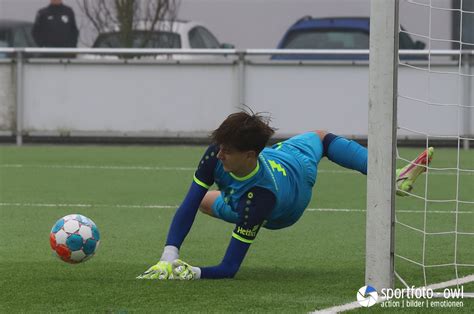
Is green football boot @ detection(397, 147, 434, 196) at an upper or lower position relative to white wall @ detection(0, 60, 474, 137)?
upper

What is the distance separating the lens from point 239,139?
630 cm

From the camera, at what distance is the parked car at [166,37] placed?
19.6 m

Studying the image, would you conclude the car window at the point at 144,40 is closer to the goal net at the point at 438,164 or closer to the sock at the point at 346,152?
the goal net at the point at 438,164

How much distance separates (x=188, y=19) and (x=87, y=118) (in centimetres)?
468

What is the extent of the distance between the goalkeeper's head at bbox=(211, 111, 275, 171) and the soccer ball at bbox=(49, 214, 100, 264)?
90 cm

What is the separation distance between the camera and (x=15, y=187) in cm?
1152

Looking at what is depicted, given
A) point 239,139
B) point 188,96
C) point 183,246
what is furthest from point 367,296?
point 188,96

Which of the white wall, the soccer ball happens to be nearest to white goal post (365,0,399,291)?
the soccer ball

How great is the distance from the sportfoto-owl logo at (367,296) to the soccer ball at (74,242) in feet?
5.42

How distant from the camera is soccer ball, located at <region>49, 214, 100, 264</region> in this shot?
6516 millimetres

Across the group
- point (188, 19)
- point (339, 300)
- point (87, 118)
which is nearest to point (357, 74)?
point (87, 118)

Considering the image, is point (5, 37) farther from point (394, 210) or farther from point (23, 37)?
point (394, 210)

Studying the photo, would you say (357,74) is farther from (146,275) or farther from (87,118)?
(146,275)

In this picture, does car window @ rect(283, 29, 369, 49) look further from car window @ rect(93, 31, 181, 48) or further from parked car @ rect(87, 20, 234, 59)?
car window @ rect(93, 31, 181, 48)
